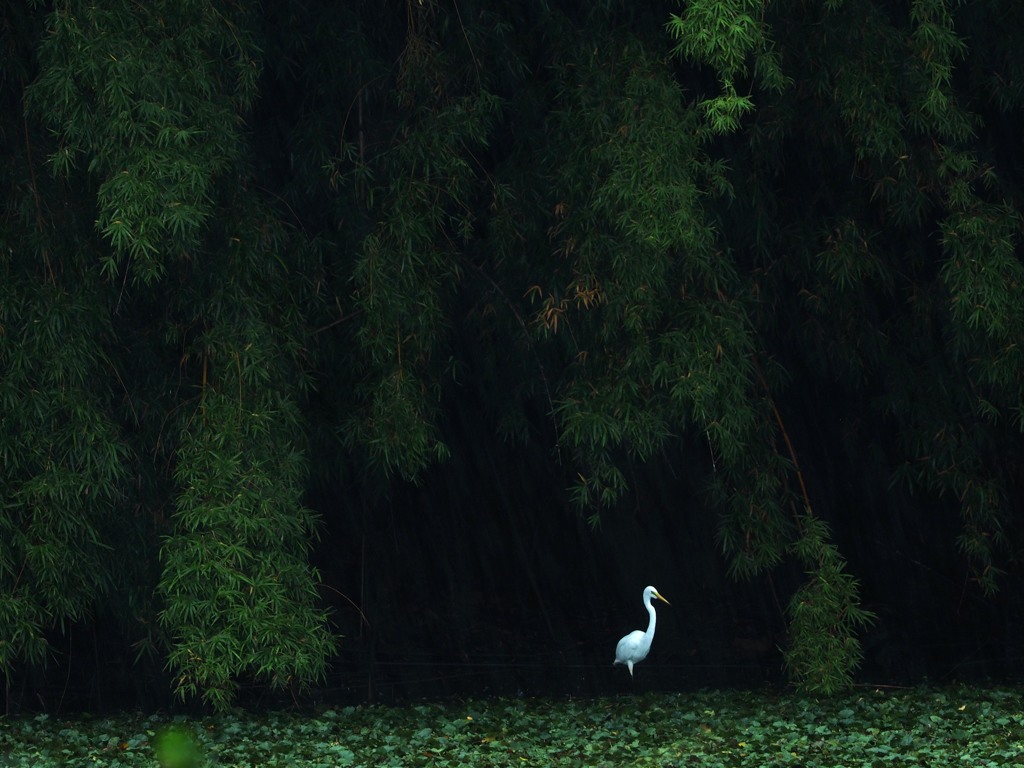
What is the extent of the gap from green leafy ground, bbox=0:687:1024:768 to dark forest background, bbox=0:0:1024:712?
0.32 meters

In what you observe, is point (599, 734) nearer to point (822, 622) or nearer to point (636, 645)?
point (822, 622)

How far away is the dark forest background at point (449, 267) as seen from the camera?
5.93 meters

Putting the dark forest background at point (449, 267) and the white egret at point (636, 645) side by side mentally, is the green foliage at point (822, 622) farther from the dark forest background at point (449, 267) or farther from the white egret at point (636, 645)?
the white egret at point (636, 645)

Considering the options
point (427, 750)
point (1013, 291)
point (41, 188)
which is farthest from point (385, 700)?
point (1013, 291)

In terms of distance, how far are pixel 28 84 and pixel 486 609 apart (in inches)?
214

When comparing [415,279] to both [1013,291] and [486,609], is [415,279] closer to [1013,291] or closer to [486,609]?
[1013,291]

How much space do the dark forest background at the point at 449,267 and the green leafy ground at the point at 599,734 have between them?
0.32 m

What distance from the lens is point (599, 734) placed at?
6344mm

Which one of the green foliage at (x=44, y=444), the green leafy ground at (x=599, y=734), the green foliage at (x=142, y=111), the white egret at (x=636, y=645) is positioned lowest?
the green leafy ground at (x=599, y=734)

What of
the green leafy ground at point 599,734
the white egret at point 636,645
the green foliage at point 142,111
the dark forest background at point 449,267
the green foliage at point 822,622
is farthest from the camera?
the white egret at point 636,645

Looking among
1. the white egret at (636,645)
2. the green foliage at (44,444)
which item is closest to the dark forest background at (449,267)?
the green foliage at (44,444)

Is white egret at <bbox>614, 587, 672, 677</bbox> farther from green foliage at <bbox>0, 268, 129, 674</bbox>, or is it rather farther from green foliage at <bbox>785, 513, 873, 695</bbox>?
green foliage at <bbox>0, 268, 129, 674</bbox>

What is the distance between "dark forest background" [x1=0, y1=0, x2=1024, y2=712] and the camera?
5.93 m

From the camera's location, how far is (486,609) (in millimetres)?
10188
